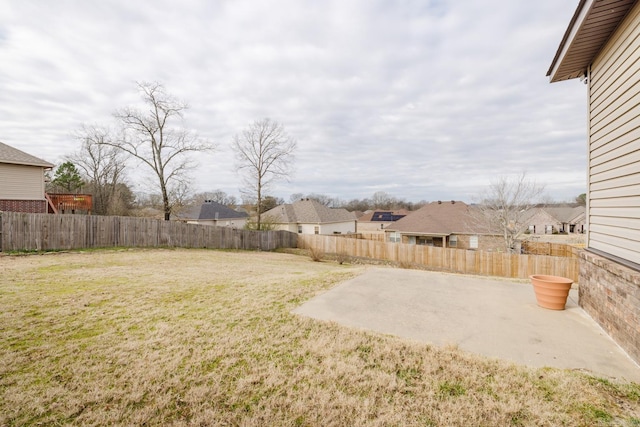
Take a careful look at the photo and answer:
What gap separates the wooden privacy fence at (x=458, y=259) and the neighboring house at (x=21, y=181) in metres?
16.5

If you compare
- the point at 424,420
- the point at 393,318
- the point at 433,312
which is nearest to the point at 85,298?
the point at 393,318

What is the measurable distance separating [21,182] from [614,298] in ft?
70.8

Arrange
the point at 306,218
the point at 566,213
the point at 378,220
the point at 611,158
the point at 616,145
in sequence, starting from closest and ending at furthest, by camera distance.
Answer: the point at 616,145 → the point at 611,158 → the point at 306,218 → the point at 566,213 → the point at 378,220

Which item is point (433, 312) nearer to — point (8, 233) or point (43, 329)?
point (43, 329)

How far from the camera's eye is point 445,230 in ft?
68.3

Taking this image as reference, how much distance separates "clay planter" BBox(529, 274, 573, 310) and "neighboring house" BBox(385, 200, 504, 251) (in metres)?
16.3

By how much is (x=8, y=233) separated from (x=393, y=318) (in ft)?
45.8

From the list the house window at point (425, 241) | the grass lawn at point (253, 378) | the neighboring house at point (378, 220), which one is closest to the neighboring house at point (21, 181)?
the grass lawn at point (253, 378)

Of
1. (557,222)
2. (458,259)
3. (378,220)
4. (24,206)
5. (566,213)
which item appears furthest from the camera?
(378,220)

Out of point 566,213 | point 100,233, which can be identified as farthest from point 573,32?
point 566,213

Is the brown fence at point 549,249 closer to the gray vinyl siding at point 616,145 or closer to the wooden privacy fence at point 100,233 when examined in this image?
the gray vinyl siding at point 616,145

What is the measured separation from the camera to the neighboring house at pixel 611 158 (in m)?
3.04

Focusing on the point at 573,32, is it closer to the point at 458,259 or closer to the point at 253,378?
the point at 253,378

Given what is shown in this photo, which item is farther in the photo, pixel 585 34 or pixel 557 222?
pixel 557 222
